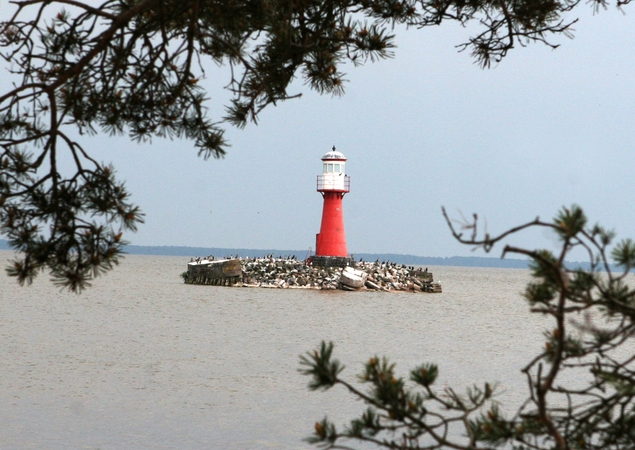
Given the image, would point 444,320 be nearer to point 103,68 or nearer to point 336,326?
point 336,326

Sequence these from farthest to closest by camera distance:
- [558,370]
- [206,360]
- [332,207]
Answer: [332,207] → [206,360] → [558,370]

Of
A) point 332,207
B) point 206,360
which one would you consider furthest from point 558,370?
point 332,207

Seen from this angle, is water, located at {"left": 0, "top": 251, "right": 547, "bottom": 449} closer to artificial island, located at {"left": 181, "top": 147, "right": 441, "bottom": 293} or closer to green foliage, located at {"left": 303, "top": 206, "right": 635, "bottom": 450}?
artificial island, located at {"left": 181, "top": 147, "right": 441, "bottom": 293}

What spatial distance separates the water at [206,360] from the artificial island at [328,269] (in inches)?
64.5

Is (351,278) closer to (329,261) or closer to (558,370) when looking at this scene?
(329,261)

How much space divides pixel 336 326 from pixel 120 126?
23.8 meters

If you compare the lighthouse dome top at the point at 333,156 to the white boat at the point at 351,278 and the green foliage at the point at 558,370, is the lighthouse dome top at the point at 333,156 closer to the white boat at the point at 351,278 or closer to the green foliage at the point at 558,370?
the white boat at the point at 351,278

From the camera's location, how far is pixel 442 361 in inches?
→ 762

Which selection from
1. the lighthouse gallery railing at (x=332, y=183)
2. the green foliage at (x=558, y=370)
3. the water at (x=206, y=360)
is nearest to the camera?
the green foliage at (x=558, y=370)

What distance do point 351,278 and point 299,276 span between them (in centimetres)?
334

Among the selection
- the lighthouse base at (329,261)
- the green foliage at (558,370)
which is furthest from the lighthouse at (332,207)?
the green foliage at (558,370)

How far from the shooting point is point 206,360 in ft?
59.7

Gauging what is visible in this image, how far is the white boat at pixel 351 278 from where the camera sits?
129 feet

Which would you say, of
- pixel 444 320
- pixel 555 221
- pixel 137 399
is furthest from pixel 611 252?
pixel 444 320
